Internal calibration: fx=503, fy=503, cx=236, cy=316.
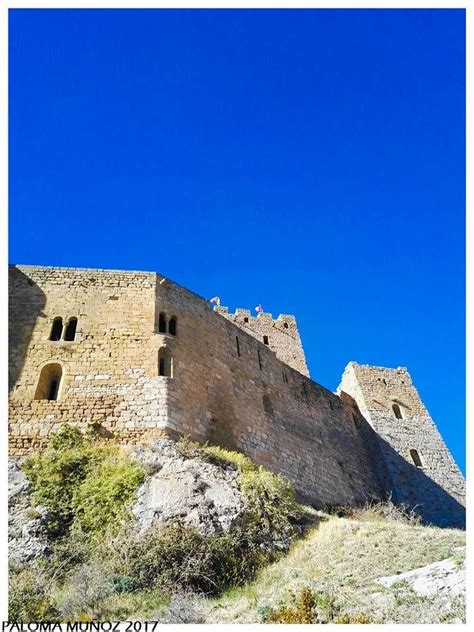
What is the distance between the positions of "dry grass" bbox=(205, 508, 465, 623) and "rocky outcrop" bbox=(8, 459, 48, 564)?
3.63m

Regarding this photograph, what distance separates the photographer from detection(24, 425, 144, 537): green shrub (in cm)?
1039

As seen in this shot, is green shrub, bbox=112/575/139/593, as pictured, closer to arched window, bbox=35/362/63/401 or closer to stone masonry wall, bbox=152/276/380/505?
stone masonry wall, bbox=152/276/380/505

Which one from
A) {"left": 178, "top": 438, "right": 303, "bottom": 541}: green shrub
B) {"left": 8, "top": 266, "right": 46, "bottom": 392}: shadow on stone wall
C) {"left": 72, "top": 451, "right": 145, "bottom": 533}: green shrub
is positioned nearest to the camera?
{"left": 72, "top": 451, "right": 145, "bottom": 533}: green shrub

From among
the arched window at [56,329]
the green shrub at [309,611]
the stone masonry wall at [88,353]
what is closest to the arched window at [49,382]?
the stone masonry wall at [88,353]

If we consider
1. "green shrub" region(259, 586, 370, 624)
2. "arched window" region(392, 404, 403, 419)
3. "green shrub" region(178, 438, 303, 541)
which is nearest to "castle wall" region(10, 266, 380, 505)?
"green shrub" region(178, 438, 303, 541)

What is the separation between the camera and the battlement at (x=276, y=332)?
33.6m

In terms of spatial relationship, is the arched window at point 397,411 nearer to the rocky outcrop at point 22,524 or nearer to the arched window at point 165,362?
the arched window at point 165,362

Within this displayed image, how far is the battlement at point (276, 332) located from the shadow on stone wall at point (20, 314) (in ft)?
63.0

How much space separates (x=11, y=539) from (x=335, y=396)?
16177mm

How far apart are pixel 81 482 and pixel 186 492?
2412mm

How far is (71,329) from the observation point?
1473cm

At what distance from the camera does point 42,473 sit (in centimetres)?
1123

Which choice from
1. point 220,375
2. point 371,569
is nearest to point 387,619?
point 371,569

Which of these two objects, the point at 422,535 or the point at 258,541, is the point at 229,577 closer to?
the point at 258,541
